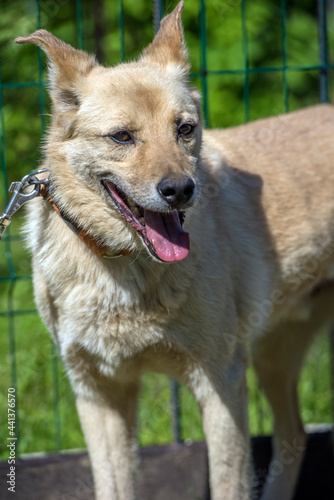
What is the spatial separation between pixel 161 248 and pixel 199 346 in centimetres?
55

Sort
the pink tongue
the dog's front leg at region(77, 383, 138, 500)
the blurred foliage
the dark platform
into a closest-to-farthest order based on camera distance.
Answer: the pink tongue < the dog's front leg at region(77, 383, 138, 500) < the dark platform < the blurred foliage

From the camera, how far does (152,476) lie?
3.58 metres

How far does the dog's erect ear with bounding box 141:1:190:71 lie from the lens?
8.87 ft

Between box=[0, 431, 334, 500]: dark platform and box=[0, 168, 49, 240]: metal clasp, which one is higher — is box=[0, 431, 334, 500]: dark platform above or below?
below

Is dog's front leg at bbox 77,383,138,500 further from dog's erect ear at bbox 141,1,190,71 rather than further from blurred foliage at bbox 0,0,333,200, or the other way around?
blurred foliage at bbox 0,0,333,200

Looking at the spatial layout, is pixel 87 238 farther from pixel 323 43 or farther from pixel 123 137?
pixel 323 43

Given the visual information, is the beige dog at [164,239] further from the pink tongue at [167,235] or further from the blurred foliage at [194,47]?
the blurred foliage at [194,47]

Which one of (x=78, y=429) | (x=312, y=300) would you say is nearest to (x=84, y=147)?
(x=312, y=300)

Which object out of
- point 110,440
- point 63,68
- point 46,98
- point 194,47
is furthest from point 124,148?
point 194,47

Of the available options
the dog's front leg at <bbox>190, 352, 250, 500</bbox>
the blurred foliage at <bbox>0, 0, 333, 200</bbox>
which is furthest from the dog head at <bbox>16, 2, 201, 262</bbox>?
the blurred foliage at <bbox>0, 0, 333, 200</bbox>

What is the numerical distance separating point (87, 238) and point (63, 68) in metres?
0.62

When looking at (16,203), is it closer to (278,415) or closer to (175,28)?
(175,28)

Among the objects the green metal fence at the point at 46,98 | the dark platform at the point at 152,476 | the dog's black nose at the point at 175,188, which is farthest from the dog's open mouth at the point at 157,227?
the dark platform at the point at 152,476

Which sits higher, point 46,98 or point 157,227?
point 46,98
